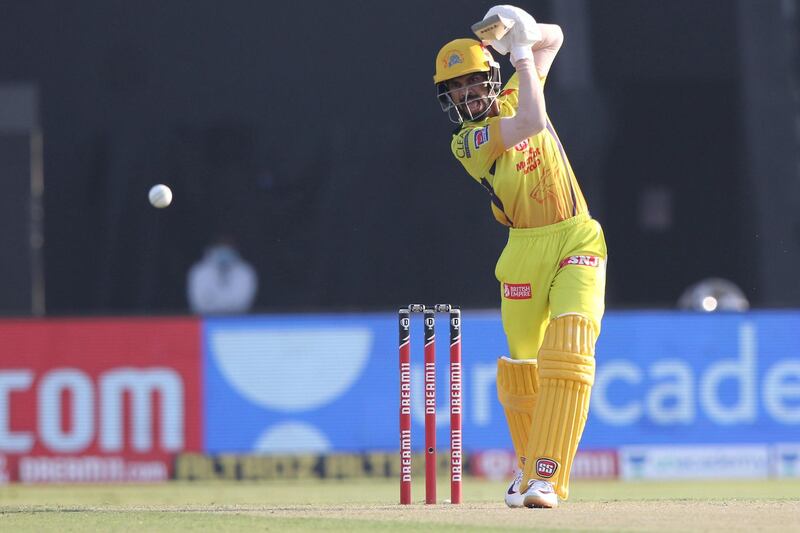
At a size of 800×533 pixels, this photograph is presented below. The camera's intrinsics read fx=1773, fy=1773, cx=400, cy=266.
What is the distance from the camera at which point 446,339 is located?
1170 cm

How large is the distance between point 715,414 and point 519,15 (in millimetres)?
5599

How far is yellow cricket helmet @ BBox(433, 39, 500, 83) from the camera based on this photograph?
723cm

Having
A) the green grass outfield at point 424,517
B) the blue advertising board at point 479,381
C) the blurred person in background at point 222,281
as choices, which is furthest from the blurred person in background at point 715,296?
the green grass outfield at point 424,517

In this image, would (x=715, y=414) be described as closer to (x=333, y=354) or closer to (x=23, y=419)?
(x=333, y=354)

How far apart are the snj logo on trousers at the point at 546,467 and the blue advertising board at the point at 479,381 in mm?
4805

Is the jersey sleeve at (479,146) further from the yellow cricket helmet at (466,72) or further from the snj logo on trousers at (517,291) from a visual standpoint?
the snj logo on trousers at (517,291)

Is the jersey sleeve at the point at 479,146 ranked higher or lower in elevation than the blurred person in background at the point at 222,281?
higher

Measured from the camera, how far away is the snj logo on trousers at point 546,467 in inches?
278

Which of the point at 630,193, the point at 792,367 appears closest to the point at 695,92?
the point at 630,193

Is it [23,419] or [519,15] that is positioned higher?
[519,15]

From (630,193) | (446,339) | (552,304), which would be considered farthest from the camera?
(630,193)

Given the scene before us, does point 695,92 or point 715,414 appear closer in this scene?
point 715,414

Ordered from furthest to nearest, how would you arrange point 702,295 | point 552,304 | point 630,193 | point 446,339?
1. point 630,193
2. point 702,295
3. point 446,339
4. point 552,304

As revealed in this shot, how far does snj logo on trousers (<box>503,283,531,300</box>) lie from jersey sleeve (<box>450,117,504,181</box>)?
1.56 ft
